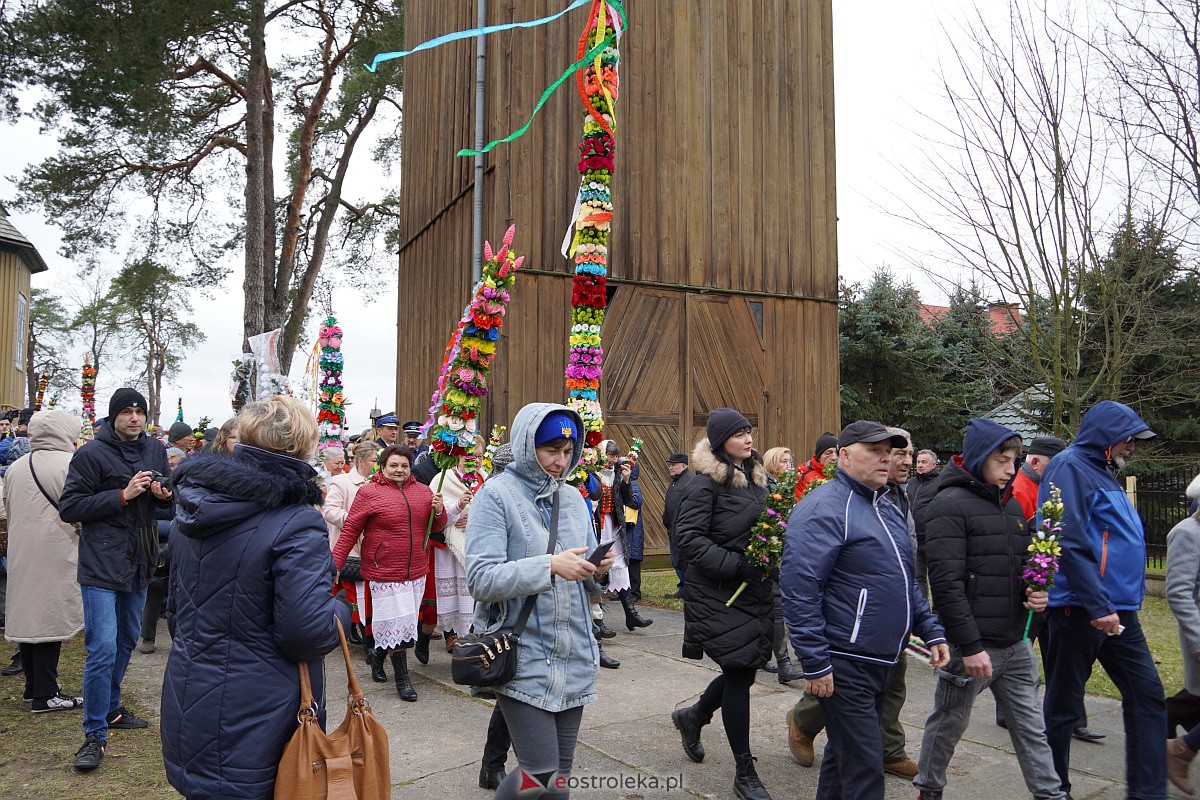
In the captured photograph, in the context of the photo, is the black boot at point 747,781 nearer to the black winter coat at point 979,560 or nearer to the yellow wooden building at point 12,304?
the black winter coat at point 979,560

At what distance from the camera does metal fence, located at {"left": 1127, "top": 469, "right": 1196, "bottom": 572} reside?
15711 millimetres

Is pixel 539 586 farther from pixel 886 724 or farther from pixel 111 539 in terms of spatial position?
pixel 111 539

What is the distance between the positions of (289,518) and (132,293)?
980 inches

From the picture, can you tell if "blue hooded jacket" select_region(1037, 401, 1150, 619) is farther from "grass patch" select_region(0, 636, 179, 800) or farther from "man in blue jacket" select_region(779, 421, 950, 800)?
"grass patch" select_region(0, 636, 179, 800)

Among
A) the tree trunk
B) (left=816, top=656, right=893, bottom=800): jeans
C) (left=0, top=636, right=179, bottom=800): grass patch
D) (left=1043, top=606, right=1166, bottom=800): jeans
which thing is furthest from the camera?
the tree trunk

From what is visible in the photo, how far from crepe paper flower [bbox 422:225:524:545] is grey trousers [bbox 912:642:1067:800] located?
4.47 metres

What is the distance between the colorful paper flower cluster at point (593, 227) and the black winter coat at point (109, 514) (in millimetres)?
3595

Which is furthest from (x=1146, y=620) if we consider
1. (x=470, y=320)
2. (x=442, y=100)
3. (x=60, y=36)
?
(x=60, y=36)

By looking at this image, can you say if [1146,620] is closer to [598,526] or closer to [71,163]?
[598,526]

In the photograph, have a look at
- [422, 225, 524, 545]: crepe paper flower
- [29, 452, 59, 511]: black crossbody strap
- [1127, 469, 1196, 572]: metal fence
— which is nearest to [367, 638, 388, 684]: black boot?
[422, 225, 524, 545]: crepe paper flower

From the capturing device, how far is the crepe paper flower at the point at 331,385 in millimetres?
11906

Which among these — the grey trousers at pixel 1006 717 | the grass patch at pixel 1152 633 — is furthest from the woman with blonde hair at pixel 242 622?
the grass patch at pixel 1152 633

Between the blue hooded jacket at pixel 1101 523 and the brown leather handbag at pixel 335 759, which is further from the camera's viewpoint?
the blue hooded jacket at pixel 1101 523

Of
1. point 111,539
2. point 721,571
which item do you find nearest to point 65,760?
point 111,539
